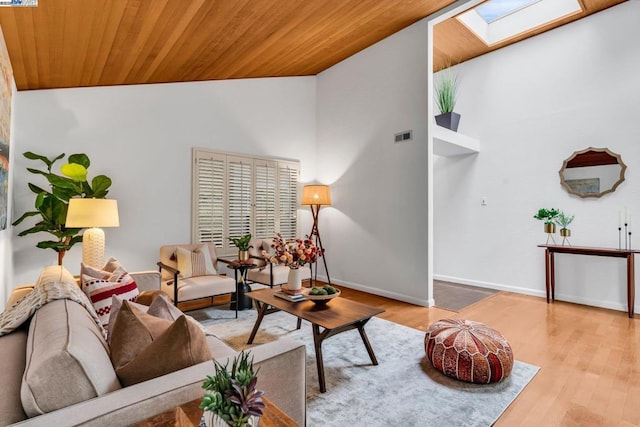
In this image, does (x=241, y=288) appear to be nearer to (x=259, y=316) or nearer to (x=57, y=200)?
(x=259, y=316)

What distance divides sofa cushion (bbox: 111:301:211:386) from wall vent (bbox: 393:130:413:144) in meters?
4.03

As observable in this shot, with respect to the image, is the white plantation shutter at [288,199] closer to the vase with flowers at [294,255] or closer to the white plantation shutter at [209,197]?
the white plantation shutter at [209,197]

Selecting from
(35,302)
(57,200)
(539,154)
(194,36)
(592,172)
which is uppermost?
(194,36)

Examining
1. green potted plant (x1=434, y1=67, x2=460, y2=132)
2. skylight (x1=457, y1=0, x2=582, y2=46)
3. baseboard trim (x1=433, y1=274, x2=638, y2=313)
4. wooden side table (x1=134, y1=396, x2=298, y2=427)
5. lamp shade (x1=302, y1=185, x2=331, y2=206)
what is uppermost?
skylight (x1=457, y1=0, x2=582, y2=46)

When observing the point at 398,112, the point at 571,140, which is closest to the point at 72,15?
the point at 398,112

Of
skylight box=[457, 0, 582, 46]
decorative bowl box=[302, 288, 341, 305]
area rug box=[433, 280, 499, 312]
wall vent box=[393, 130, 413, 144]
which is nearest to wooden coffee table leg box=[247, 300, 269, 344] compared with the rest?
decorative bowl box=[302, 288, 341, 305]

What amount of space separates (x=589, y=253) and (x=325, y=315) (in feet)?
12.0

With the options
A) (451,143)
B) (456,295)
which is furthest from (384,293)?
(451,143)

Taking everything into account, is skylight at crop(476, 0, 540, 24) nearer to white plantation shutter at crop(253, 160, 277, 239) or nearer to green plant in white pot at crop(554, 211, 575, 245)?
green plant in white pot at crop(554, 211, 575, 245)

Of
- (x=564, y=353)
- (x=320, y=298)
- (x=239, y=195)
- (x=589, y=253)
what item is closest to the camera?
(x=320, y=298)

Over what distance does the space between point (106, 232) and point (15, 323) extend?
117 inches

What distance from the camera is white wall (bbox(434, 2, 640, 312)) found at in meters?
4.12

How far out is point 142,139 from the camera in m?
4.25

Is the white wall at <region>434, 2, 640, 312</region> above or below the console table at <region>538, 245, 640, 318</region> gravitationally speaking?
above
